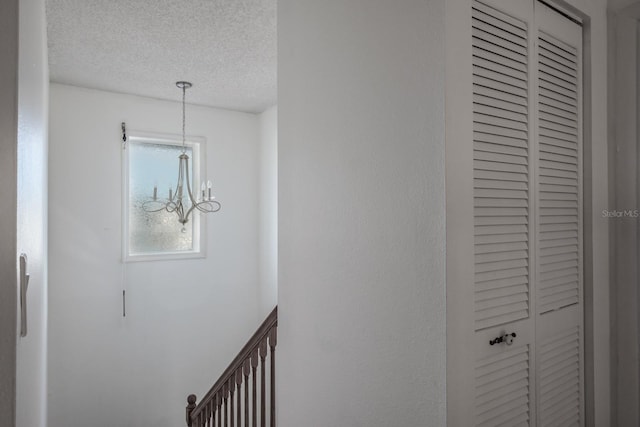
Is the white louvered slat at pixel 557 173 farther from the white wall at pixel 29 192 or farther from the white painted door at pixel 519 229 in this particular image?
the white wall at pixel 29 192

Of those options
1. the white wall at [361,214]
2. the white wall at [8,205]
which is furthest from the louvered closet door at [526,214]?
the white wall at [8,205]

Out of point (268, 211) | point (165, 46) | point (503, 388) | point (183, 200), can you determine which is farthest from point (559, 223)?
point (183, 200)

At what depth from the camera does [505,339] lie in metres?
1.21

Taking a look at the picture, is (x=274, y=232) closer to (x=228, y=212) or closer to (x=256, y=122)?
(x=228, y=212)

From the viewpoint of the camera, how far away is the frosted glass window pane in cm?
371

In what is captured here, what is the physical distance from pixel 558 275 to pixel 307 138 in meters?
1.03

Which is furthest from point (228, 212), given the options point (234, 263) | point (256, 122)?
point (256, 122)

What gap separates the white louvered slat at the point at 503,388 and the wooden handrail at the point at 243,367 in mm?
879

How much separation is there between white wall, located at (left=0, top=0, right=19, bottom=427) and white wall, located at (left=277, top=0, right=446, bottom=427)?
921 mm

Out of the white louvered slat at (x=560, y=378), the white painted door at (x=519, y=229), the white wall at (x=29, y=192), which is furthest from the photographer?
the white louvered slat at (x=560, y=378)

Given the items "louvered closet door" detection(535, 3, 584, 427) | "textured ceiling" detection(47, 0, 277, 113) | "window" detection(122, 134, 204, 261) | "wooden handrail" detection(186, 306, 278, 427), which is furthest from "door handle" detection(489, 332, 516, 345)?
"window" detection(122, 134, 204, 261)

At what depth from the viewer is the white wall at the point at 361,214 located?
3.72 ft

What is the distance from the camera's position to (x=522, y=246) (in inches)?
51.0

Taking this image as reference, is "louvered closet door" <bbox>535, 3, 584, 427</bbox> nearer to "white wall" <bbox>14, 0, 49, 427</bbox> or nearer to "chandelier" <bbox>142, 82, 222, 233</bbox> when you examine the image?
"white wall" <bbox>14, 0, 49, 427</bbox>
